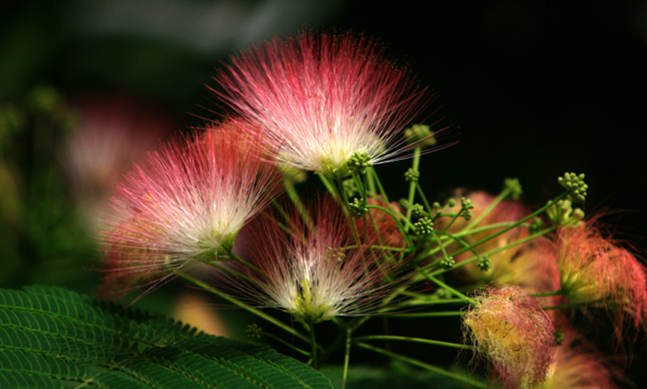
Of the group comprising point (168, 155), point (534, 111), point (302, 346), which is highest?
point (534, 111)

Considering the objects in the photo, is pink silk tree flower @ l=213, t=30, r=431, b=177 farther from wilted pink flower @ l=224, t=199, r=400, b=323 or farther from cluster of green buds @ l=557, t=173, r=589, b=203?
cluster of green buds @ l=557, t=173, r=589, b=203

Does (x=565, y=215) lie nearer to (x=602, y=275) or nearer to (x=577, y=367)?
(x=602, y=275)

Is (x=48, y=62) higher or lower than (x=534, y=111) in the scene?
higher

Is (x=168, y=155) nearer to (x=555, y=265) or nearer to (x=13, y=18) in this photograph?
(x=555, y=265)

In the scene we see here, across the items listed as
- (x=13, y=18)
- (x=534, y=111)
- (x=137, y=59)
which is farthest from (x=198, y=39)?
(x=534, y=111)

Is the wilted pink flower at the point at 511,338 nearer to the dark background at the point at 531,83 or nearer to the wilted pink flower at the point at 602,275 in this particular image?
the wilted pink flower at the point at 602,275

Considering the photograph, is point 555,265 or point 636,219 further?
point 636,219

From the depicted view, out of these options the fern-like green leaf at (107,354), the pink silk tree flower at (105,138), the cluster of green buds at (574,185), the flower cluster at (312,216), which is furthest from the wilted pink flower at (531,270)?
the pink silk tree flower at (105,138)

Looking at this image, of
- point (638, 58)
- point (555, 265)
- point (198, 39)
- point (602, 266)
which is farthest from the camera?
point (198, 39)
